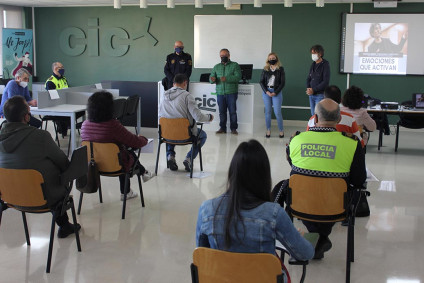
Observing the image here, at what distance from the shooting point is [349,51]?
34.5 ft

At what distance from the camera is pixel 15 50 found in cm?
1134

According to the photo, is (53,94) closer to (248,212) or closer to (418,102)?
(418,102)

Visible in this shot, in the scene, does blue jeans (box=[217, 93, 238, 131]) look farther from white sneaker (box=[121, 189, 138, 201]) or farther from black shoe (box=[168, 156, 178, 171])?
white sneaker (box=[121, 189, 138, 201])

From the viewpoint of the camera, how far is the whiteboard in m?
10.9

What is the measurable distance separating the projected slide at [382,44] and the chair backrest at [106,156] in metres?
7.28

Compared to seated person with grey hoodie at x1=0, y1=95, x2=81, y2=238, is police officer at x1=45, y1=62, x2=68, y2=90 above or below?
above

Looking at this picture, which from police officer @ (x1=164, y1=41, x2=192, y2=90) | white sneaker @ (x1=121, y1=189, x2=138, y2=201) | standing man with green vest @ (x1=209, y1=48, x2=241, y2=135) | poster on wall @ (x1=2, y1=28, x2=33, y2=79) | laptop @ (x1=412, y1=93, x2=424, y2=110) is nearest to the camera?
white sneaker @ (x1=121, y1=189, x2=138, y2=201)

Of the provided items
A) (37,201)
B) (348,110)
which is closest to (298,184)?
(37,201)

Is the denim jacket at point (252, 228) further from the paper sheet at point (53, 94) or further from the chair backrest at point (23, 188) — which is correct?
the paper sheet at point (53, 94)

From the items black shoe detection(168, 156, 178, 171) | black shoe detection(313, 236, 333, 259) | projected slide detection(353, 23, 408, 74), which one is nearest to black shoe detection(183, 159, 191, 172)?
black shoe detection(168, 156, 178, 171)

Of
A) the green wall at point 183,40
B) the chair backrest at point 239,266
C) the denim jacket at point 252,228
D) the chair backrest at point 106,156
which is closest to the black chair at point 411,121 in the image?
the green wall at point 183,40

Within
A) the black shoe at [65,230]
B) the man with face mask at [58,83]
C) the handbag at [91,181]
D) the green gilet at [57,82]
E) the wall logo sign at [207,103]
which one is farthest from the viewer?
the wall logo sign at [207,103]

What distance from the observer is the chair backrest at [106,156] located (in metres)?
4.40

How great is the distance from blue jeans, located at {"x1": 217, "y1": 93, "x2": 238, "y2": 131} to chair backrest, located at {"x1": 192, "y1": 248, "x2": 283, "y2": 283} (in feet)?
24.0
